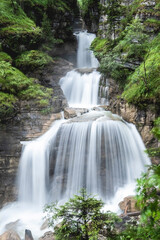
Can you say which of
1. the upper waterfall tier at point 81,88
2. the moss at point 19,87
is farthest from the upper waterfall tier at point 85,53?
the moss at point 19,87

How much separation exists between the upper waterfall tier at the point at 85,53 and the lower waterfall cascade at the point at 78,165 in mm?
Answer: 15066

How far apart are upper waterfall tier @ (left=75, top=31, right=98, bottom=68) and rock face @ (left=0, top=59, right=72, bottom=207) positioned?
36.1 feet

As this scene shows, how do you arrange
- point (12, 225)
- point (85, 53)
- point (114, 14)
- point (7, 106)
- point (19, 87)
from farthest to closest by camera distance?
point (85, 53) → point (114, 14) → point (19, 87) → point (7, 106) → point (12, 225)

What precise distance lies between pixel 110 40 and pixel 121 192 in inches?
565

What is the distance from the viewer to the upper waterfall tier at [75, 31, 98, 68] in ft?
77.4

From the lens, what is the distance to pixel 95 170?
29.8ft

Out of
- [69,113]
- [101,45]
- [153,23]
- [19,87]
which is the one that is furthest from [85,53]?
[19,87]

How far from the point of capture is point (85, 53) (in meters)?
24.6

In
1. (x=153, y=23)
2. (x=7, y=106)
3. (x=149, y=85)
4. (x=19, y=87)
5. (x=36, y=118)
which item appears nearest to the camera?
(x=149, y=85)

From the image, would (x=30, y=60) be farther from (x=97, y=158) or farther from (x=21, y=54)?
(x=97, y=158)

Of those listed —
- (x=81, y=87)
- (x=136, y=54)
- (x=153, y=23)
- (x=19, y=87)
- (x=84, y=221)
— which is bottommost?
(x=84, y=221)

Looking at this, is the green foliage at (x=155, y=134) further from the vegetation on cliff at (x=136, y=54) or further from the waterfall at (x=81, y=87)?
the waterfall at (x=81, y=87)

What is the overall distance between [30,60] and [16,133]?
7.59m

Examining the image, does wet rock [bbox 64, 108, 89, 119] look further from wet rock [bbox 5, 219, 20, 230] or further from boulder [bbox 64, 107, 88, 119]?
wet rock [bbox 5, 219, 20, 230]
